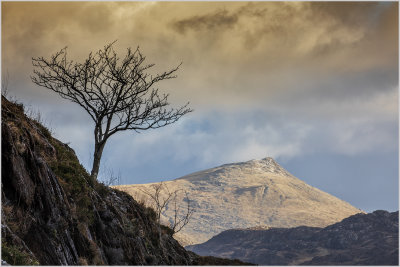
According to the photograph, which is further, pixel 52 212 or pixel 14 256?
pixel 52 212

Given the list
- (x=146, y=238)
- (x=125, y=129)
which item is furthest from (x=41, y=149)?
(x=125, y=129)

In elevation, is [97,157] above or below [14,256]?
above

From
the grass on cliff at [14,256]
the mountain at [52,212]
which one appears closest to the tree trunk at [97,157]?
the mountain at [52,212]

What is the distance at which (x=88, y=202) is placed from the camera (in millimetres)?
18781

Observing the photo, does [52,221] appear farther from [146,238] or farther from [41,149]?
[146,238]

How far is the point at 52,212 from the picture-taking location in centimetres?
1539

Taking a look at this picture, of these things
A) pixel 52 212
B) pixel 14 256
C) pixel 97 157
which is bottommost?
pixel 14 256

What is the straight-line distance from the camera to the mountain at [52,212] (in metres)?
13.8

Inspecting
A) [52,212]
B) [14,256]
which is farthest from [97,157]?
[14,256]

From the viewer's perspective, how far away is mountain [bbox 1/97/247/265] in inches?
544

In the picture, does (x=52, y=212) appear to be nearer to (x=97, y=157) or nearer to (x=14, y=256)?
(x=14, y=256)

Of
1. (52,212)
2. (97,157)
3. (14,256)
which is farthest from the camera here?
(97,157)

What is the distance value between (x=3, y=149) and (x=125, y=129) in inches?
596

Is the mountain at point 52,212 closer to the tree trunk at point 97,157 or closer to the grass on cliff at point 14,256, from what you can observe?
the grass on cliff at point 14,256
